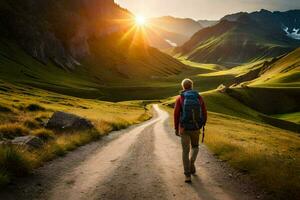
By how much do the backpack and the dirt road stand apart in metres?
2.16

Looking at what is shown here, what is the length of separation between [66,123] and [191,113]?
15.8 metres

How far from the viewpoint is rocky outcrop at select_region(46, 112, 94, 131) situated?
2733cm

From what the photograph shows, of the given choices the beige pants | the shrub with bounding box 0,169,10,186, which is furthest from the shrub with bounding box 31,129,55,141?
the beige pants

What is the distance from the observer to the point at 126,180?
13.9 metres

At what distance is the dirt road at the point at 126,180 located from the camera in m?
11.9

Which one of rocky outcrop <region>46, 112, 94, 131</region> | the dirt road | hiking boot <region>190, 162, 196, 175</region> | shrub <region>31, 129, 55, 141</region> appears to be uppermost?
rocky outcrop <region>46, 112, 94, 131</region>

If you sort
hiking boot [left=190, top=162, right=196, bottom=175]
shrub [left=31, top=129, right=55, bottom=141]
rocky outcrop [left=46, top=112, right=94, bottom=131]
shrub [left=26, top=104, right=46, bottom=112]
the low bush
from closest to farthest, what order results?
the low bush
hiking boot [left=190, top=162, right=196, bottom=175]
shrub [left=31, top=129, right=55, bottom=141]
rocky outcrop [left=46, top=112, right=94, bottom=131]
shrub [left=26, top=104, right=46, bottom=112]

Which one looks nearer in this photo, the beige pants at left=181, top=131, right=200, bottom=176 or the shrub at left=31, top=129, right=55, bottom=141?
the beige pants at left=181, top=131, right=200, bottom=176

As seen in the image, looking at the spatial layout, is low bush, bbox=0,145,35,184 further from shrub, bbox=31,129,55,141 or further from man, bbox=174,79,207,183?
shrub, bbox=31,129,55,141

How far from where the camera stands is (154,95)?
188 metres

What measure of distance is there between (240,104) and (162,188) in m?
124

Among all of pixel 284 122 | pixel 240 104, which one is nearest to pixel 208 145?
pixel 284 122

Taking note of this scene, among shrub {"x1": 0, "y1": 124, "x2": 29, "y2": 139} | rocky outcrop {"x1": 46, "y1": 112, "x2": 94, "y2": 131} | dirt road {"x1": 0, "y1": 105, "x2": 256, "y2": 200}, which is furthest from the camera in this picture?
rocky outcrop {"x1": 46, "y1": 112, "x2": 94, "y2": 131}

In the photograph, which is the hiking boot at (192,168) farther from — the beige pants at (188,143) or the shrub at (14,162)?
the shrub at (14,162)
